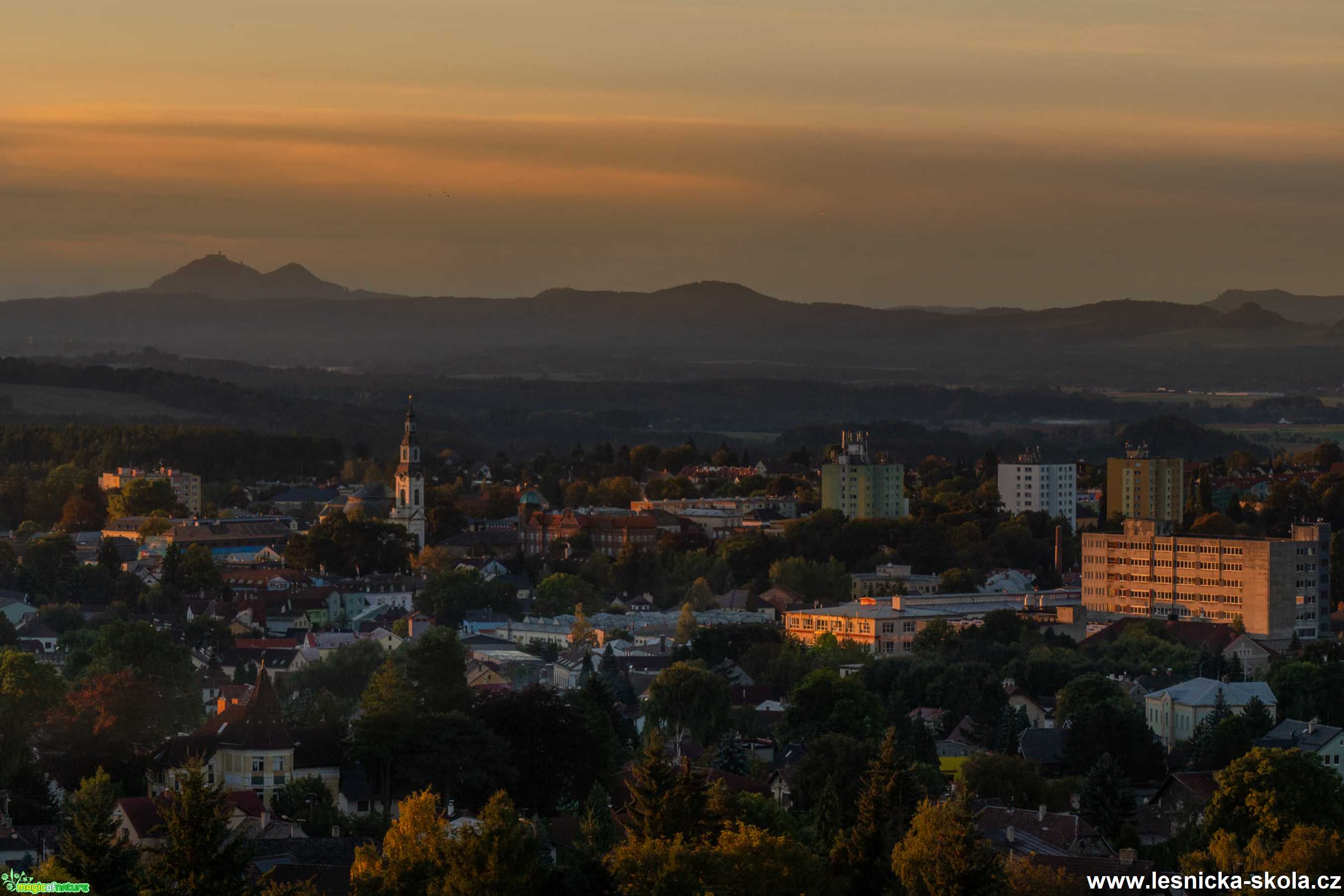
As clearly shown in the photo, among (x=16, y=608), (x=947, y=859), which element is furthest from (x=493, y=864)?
(x=16, y=608)

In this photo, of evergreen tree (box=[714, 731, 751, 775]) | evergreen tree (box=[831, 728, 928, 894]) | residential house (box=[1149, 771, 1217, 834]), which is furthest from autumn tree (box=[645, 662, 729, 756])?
evergreen tree (box=[831, 728, 928, 894])

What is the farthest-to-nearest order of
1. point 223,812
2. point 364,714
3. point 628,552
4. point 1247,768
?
point 628,552
point 364,714
point 1247,768
point 223,812

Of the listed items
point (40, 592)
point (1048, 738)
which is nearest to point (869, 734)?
point (1048, 738)

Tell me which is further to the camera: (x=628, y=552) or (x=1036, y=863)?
(x=628, y=552)

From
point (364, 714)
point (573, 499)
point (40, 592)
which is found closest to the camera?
point (364, 714)

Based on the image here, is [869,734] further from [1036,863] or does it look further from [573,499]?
[573,499]

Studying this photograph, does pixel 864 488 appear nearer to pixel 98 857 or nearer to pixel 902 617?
pixel 902 617
